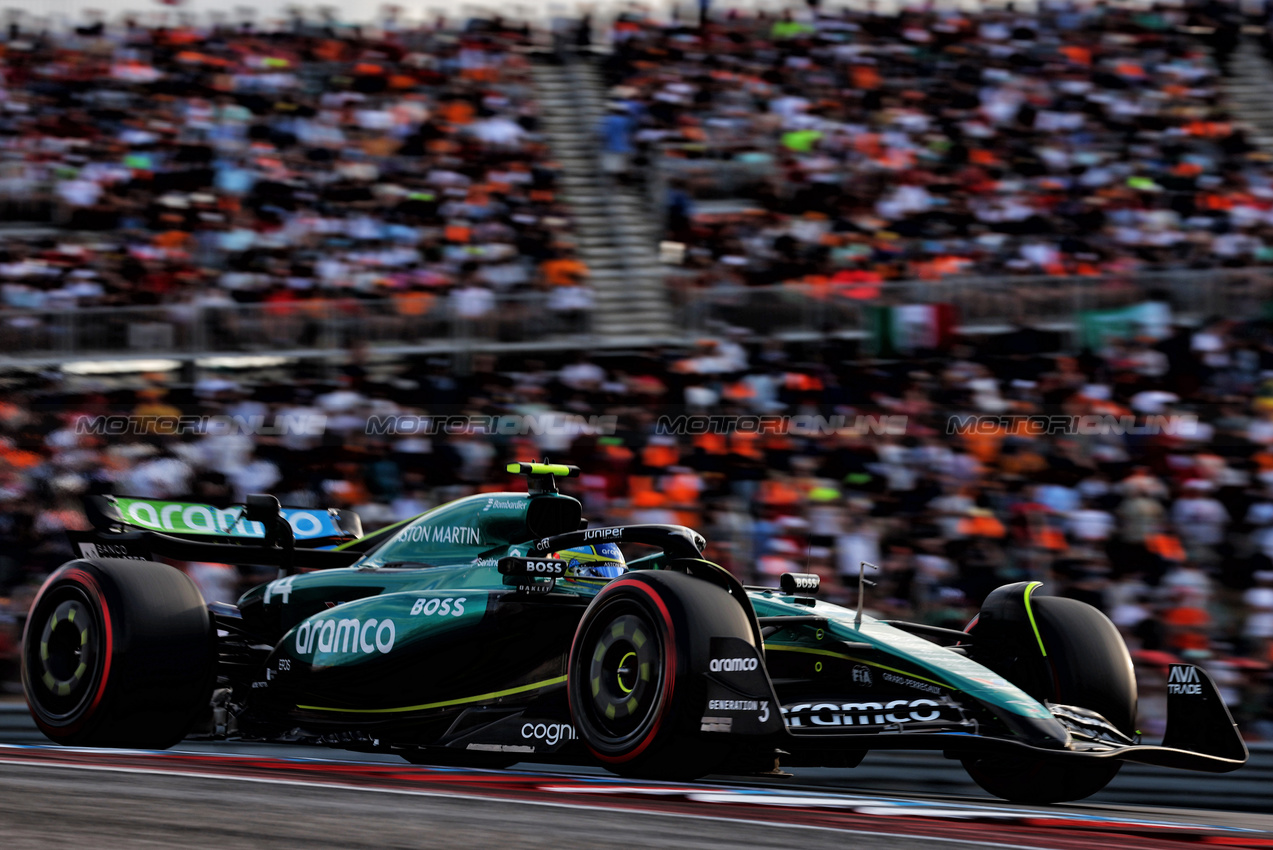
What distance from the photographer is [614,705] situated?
20.7ft

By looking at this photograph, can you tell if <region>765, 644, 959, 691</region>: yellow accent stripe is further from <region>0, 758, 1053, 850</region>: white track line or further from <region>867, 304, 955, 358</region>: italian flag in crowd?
<region>867, 304, 955, 358</region>: italian flag in crowd

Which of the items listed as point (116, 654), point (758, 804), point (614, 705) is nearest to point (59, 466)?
point (116, 654)

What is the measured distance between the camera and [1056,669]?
745cm

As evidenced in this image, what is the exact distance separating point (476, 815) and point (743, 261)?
1190cm

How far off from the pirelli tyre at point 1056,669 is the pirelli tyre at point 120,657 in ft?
11.7

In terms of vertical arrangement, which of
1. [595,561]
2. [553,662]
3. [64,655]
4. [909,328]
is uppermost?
[595,561]

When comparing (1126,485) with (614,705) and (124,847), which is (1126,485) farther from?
(124,847)

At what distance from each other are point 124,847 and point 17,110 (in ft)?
53.5

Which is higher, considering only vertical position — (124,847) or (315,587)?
(124,847)

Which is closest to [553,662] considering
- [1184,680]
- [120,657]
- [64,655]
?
[120,657]

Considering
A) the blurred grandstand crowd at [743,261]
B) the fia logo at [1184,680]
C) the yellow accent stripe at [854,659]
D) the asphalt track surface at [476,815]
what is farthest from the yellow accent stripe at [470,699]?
the blurred grandstand crowd at [743,261]

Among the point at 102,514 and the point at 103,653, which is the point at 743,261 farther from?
the point at 103,653

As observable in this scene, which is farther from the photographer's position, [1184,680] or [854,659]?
[1184,680]

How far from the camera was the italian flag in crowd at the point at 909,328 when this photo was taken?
48.8 ft
